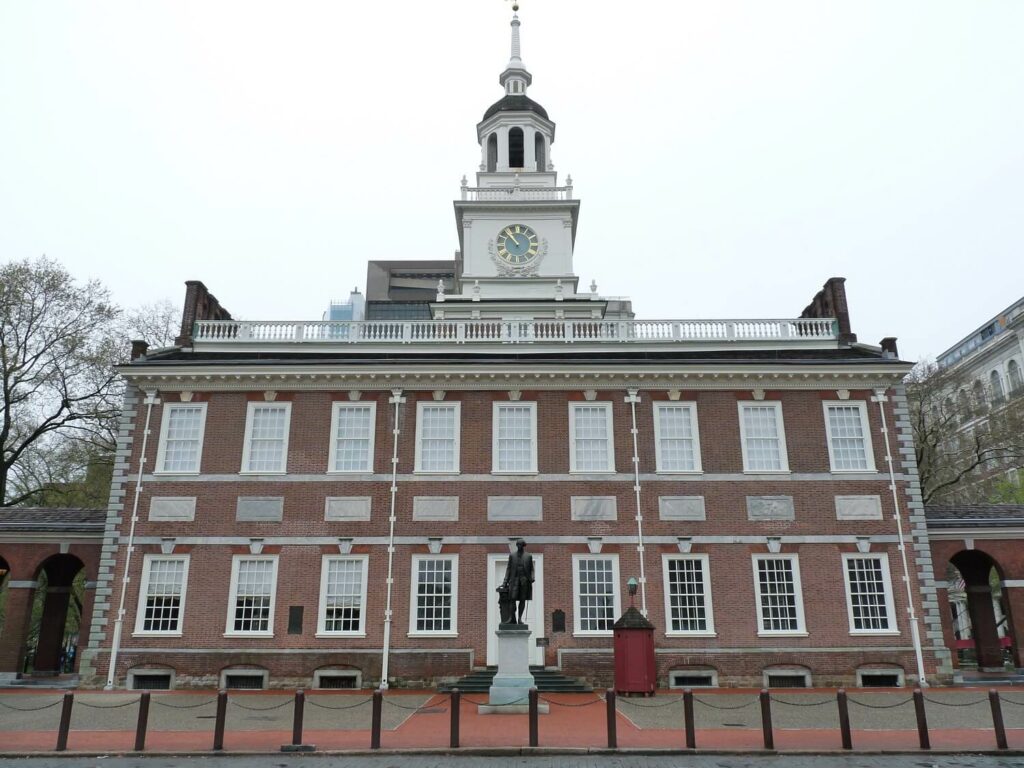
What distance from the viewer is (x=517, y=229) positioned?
38.4m

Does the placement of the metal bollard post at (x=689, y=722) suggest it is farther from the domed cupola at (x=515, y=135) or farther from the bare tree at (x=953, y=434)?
the domed cupola at (x=515, y=135)

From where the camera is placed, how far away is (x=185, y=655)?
22.0 meters

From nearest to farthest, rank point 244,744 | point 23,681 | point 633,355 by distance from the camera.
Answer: point 244,744
point 23,681
point 633,355

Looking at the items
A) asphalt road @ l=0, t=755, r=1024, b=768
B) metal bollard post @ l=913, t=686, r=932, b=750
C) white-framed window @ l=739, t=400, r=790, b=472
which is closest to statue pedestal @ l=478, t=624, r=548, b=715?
asphalt road @ l=0, t=755, r=1024, b=768

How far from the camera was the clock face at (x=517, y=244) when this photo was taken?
38.0 meters

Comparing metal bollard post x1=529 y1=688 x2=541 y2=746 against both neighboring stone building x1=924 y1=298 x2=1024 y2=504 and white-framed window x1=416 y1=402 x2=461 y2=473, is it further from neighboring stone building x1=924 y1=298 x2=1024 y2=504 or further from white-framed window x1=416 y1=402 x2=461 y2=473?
neighboring stone building x1=924 y1=298 x2=1024 y2=504

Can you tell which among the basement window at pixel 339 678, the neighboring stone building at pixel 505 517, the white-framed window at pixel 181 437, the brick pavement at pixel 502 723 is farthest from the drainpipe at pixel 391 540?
the white-framed window at pixel 181 437

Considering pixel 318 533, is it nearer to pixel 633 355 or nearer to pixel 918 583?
pixel 633 355

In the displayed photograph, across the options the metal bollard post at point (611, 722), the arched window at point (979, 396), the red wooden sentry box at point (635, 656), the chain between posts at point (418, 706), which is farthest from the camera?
the arched window at point (979, 396)

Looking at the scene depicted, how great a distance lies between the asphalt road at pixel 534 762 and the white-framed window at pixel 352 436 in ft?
37.0

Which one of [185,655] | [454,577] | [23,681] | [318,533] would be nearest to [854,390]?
[454,577]

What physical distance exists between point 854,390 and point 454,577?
13045mm

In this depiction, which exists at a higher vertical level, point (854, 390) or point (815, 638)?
point (854, 390)

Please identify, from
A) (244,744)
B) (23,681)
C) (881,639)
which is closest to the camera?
(244,744)
